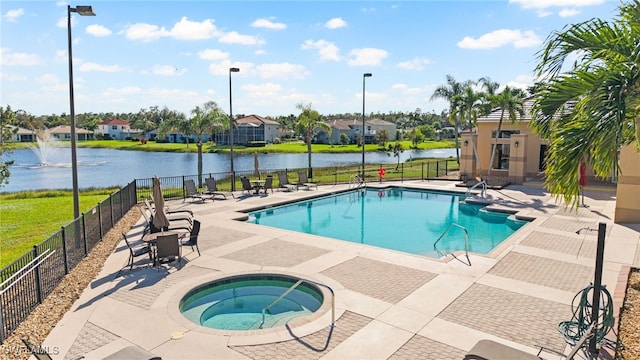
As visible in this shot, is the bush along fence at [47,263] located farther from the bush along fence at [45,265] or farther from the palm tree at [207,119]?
the palm tree at [207,119]

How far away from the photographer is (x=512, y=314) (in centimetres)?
704

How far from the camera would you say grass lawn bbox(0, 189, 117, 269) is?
1171 cm

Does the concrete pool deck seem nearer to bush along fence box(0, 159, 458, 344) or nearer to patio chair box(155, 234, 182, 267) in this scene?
patio chair box(155, 234, 182, 267)

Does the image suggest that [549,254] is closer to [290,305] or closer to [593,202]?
[290,305]

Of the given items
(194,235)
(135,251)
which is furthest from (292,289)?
(135,251)

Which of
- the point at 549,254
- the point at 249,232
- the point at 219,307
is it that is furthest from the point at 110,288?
the point at 549,254

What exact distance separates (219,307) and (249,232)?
512 centimetres

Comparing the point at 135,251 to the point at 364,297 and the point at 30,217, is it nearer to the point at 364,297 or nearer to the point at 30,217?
the point at 364,297

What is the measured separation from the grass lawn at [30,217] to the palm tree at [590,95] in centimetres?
1195

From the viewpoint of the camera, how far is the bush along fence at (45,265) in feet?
21.6

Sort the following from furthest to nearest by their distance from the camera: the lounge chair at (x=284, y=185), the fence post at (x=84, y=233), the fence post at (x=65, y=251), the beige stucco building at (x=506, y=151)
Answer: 1. the beige stucco building at (x=506, y=151)
2. the lounge chair at (x=284, y=185)
3. the fence post at (x=84, y=233)
4. the fence post at (x=65, y=251)

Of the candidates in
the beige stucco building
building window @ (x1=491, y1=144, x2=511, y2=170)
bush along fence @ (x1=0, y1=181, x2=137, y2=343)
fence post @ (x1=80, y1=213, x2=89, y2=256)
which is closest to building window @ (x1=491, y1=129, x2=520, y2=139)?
the beige stucco building

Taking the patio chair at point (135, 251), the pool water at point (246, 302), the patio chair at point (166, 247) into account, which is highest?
the patio chair at point (166, 247)

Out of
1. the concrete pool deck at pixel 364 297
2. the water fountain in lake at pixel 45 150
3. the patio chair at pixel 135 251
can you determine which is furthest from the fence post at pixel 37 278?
the water fountain in lake at pixel 45 150
